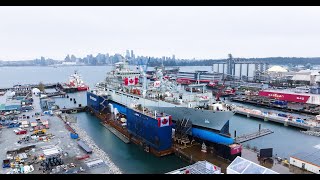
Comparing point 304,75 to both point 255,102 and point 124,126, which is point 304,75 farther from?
point 124,126

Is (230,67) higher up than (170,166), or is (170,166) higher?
(230,67)

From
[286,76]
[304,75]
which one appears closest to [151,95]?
[304,75]

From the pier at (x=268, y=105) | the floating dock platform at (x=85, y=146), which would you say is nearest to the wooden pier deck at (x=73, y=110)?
the floating dock platform at (x=85, y=146)

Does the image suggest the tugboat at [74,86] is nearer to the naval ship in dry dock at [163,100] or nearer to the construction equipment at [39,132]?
the naval ship in dry dock at [163,100]

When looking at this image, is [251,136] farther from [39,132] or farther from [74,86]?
[74,86]

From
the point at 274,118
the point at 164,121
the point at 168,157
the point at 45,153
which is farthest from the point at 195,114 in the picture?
the point at 274,118
